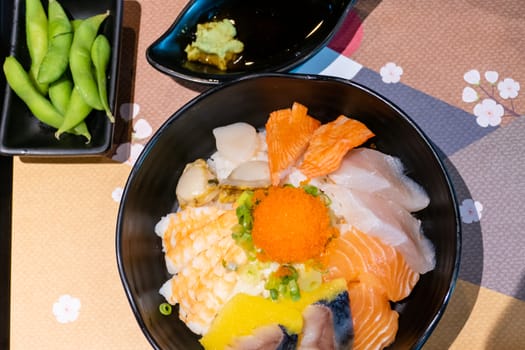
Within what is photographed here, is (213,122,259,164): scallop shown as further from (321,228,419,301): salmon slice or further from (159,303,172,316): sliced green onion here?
(159,303,172,316): sliced green onion

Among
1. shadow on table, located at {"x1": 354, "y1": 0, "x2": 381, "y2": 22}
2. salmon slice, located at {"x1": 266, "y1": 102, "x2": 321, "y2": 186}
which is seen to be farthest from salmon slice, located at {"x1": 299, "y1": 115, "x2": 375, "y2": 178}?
shadow on table, located at {"x1": 354, "y1": 0, "x2": 381, "y2": 22}

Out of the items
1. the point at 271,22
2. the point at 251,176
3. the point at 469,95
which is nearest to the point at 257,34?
the point at 271,22

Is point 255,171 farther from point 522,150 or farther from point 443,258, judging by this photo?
point 522,150

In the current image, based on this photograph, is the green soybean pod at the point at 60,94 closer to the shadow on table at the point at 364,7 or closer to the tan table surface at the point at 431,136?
the tan table surface at the point at 431,136

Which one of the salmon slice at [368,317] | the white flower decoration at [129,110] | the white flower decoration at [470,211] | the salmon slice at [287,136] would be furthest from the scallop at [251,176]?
the white flower decoration at [470,211]

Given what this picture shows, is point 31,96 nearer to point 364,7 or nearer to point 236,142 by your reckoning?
point 236,142

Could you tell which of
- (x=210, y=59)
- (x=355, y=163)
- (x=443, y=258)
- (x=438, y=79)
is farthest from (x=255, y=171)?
(x=438, y=79)
